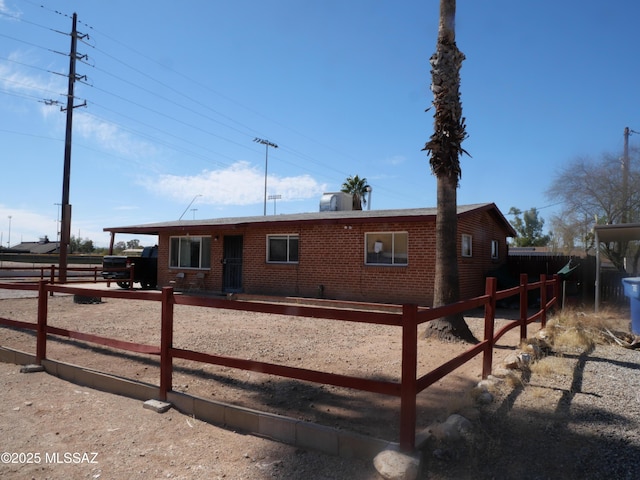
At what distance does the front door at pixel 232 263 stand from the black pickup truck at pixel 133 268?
383 cm

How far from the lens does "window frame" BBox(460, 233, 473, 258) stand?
46.6ft

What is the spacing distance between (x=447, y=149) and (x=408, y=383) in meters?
5.83

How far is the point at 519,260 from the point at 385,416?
591 inches

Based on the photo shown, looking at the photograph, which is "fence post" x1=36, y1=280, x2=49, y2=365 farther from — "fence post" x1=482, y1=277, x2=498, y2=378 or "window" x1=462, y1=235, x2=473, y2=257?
"window" x1=462, y1=235, x2=473, y2=257

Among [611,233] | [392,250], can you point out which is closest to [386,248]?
[392,250]

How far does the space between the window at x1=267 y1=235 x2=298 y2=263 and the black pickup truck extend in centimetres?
593

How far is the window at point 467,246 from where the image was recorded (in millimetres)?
14398

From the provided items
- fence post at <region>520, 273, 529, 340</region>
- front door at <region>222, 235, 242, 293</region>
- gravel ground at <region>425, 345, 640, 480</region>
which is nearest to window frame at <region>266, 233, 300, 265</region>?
front door at <region>222, 235, 242, 293</region>

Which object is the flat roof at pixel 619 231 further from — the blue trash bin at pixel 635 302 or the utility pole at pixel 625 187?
the utility pole at pixel 625 187

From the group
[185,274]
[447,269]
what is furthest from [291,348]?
[185,274]

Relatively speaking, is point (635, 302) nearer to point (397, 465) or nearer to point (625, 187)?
point (397, 465)

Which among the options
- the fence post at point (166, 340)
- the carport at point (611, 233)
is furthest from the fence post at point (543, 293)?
the fence post at point (166, 340)

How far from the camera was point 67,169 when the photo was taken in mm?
20188

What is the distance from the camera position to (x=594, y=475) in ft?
10.3
